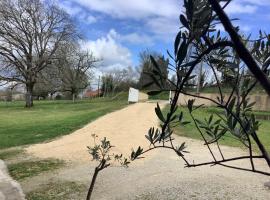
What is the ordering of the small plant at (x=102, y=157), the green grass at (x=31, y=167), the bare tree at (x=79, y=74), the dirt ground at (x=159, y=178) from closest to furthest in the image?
the small plant at (x=102, y=157)
the dirt ground at (x=159, y=178)
the green grass at (x=31, y=167)
the bare tree at (x=79, y=74)

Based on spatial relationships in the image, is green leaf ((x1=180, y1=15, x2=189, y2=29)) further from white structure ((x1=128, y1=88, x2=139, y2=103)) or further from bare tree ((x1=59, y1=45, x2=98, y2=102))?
bare tree ((x1=59, y1=45, x2=98, y2=102))

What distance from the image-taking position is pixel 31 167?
921 centimetres

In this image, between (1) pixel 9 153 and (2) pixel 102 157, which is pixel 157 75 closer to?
(2) pixel 102 157

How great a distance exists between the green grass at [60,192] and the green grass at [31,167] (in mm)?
1000

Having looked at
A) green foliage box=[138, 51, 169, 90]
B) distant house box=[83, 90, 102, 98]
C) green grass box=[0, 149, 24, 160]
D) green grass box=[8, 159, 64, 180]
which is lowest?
green grass box=[0, 149, 24, 160]

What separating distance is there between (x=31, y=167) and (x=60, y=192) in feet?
7.35

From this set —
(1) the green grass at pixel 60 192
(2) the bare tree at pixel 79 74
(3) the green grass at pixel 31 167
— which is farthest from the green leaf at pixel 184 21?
(2) the bare tree at pixel 79 74

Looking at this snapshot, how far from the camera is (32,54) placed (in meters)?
37.6

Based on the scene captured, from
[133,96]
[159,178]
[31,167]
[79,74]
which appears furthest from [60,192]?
[79,74]

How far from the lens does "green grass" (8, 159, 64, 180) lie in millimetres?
8492

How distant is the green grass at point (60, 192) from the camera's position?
22.6 feet

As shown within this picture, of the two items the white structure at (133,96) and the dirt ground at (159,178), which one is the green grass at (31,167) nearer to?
the dirt ground at (159,178)

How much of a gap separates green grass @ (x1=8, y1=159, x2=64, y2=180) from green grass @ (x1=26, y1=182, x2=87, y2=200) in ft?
3.28

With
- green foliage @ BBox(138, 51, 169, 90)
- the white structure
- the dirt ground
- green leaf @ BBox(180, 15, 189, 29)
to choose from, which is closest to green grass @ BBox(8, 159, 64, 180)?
the dirt ground
